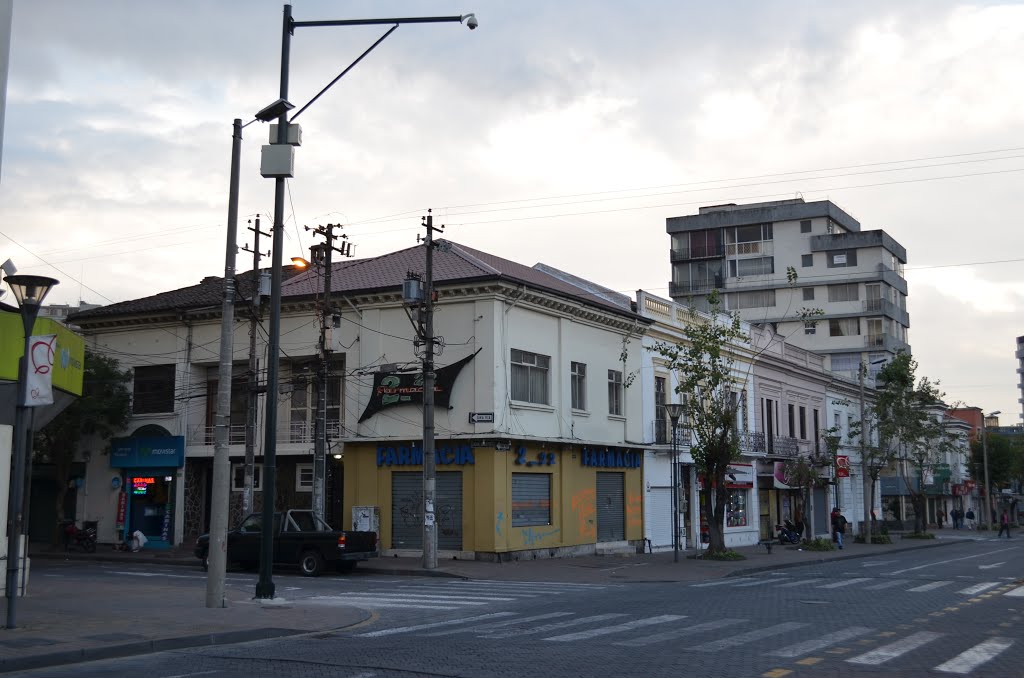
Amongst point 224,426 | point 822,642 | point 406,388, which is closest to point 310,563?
point 406,388

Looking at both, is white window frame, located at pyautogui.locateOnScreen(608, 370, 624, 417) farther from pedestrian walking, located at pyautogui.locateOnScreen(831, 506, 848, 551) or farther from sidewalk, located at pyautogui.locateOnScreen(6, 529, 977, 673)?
pedestrian walking, located at pyautogui.locateOnScreen(831, 506, 848, 551)

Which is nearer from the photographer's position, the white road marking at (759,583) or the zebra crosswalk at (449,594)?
the zebra crosswalk at (449,594)

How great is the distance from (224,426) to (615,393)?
22583 millimetres

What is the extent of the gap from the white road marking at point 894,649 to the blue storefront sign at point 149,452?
29385 mm

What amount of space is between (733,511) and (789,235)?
41451 mm

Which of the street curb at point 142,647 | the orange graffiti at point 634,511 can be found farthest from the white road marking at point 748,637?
the orange graffiti at point 634,511

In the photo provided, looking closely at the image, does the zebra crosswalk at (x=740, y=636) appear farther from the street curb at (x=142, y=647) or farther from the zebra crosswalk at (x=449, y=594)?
the zebra crosswalk at (x=449, y=594)

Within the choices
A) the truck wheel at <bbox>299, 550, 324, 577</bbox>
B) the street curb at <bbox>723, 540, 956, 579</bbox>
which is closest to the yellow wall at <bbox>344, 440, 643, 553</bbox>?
the truck wheel at <bbox>299, 550, 324, 577</bbox>

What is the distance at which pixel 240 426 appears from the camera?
38125 mm

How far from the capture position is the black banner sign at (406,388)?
107 feet

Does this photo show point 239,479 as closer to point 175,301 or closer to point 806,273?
point 175,301

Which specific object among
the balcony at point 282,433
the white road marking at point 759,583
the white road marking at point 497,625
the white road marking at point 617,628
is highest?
the balcony at point 282,433

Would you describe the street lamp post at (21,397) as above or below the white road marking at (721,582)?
above

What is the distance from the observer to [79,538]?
36.4 metres
